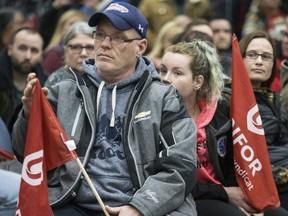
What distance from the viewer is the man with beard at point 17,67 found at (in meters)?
7.65

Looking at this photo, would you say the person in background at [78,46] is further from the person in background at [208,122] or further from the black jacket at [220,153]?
the black jacket at [220,153]

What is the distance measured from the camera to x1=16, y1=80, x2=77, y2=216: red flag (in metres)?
4.89

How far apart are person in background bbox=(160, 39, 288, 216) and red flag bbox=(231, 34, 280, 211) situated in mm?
134

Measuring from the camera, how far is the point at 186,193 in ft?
16.7

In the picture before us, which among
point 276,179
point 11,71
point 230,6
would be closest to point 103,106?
point 276,179

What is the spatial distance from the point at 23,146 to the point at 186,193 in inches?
38.8

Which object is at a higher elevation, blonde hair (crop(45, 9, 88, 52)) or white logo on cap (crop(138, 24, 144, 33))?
white logo on cap (crop(138, 24, 144, 33))

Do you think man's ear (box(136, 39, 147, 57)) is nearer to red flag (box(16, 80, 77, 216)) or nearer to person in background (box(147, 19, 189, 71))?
red flag (box(16, 80, 77, 216))

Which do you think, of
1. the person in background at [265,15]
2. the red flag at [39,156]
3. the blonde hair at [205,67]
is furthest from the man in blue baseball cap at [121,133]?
the person in background at [265,15]

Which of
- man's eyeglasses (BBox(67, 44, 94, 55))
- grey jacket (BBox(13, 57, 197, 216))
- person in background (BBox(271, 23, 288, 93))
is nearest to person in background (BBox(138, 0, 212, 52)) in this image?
person in background (BBox(271, 23, 288, 93))

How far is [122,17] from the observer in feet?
17.1

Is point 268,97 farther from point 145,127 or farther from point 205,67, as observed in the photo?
point 145,127

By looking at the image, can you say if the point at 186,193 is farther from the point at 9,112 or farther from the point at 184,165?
the point at 9,112

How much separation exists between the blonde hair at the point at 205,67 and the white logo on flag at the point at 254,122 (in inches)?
12.8
